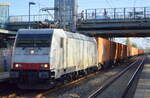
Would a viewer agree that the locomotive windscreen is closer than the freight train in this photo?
No

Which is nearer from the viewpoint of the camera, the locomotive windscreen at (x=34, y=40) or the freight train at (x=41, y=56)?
the freight train at (x=41, y=56)

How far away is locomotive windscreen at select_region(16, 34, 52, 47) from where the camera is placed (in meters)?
14.8

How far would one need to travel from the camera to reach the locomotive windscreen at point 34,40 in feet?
48.7

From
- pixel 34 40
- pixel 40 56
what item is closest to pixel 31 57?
pixel 40 56

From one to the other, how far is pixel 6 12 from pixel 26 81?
42836mm

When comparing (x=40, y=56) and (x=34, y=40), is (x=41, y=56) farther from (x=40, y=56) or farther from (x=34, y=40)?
(x=34, y=40)

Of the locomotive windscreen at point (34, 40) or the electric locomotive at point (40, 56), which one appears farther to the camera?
the locomotive windscreen at point (34, 40)

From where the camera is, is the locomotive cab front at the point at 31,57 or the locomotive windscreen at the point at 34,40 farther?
the locomotive windscreen at the point at 34,40

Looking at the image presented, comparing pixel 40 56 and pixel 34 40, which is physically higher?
pixel 34 40

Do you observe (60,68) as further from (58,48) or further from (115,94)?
(115,94)

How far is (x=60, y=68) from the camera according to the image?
15.3 m

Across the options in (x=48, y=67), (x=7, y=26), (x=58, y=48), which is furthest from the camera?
(x=7, y=26)

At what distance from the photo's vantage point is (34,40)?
1497 centimetres

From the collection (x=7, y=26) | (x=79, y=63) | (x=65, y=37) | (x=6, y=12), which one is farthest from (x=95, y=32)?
(x=65, y=37)
